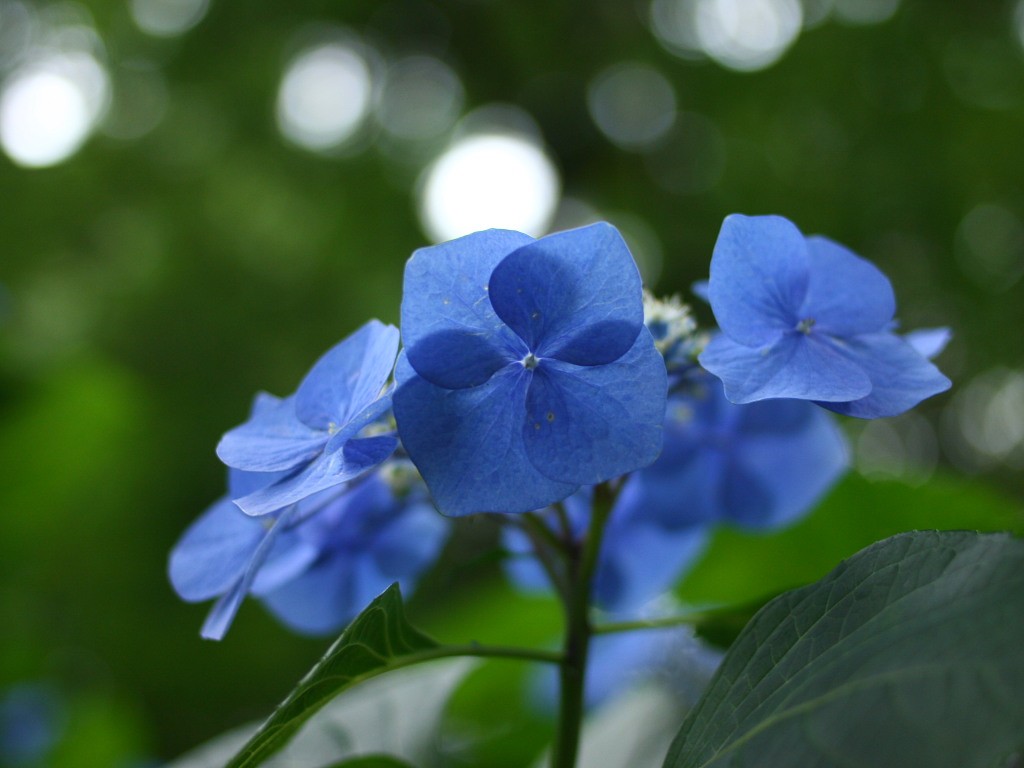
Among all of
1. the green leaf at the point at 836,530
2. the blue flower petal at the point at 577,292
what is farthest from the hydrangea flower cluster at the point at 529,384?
the green leaf at the point at 836,530

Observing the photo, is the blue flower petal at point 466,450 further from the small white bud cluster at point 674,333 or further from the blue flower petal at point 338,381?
the small white bud cluster at point 674,333

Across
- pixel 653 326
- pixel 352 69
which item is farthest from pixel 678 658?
pixel 352 69

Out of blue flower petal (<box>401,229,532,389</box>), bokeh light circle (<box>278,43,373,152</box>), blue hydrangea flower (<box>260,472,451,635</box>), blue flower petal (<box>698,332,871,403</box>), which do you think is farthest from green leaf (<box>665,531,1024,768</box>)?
bokeh light circle (<box>278,43,373,152</box>)

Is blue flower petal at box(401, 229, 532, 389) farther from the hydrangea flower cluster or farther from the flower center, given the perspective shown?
the flower center

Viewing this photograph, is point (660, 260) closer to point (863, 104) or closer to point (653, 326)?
point (863, 104)

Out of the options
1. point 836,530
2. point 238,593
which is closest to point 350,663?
point 238,593

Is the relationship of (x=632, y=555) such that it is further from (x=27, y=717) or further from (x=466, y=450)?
(x=27, y=717)
